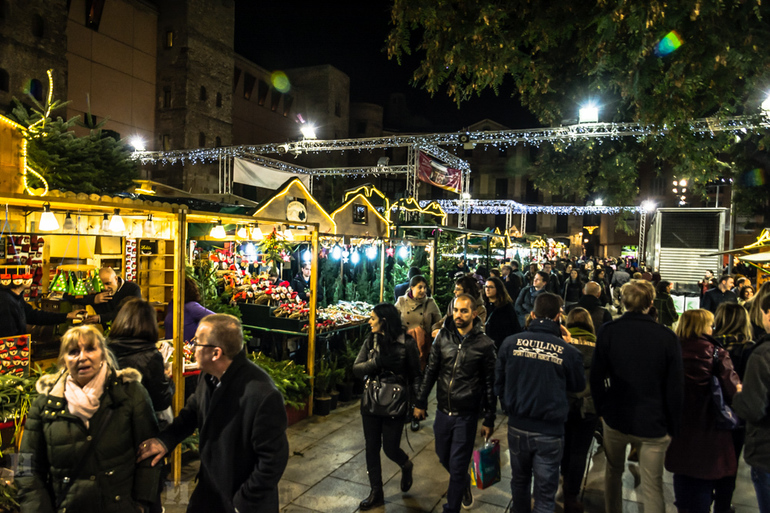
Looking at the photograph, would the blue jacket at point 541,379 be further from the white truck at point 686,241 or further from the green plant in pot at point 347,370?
the white truck at point 686,241

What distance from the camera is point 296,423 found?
5723 mm

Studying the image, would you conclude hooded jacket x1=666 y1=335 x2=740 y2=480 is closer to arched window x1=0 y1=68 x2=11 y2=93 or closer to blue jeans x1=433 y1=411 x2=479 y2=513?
blue jeans x1=433 y1=411 x2=479 y2=513

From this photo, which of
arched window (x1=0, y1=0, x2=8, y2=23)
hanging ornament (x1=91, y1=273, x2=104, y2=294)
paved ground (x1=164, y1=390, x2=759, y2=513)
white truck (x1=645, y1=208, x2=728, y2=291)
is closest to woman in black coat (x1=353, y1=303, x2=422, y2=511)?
paved ground (x1=164, y1=390, x2=759, y2=513)

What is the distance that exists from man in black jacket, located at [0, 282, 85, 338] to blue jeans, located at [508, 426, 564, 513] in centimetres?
485

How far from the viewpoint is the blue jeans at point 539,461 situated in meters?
3.13

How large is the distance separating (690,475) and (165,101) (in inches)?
993

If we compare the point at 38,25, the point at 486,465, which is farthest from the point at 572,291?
the point at 38,25

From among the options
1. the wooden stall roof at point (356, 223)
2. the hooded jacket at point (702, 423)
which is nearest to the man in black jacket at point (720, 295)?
the hooded jacket at point (702, 423)

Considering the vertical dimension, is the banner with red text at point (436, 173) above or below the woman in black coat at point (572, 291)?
above

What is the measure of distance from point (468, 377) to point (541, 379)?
56 cm

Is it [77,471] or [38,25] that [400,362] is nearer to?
[77,471]

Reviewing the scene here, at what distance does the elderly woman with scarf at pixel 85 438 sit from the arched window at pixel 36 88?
19407 millimetres

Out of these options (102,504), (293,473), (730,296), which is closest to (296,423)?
(293,473)

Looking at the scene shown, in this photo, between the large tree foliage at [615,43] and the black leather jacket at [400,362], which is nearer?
the black leather jacket at [400,362]
